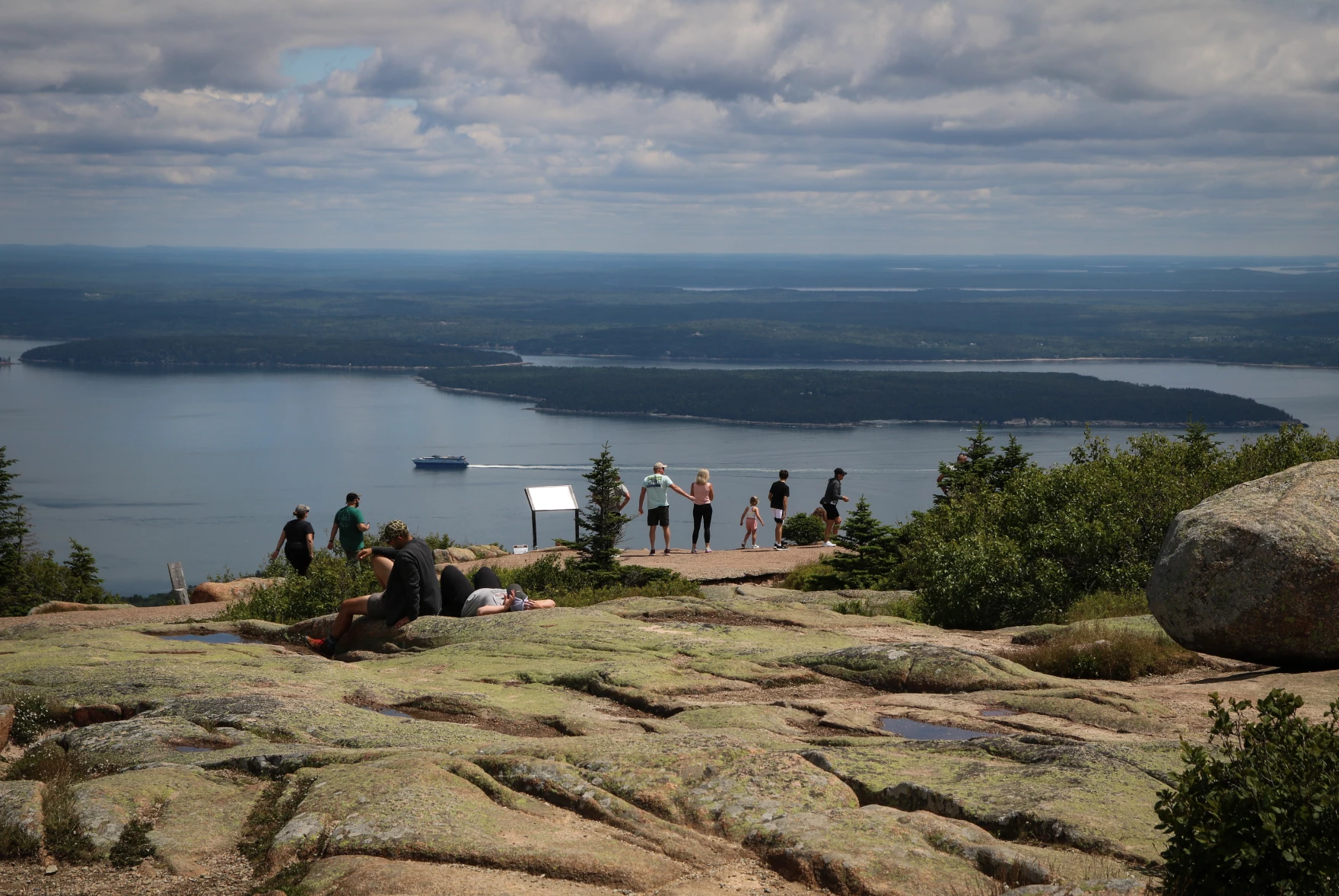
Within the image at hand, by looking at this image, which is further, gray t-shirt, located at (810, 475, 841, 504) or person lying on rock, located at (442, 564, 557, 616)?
gray t-shirt, located at (810, 475, 841, 504)

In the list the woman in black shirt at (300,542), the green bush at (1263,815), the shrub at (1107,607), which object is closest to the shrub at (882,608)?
the shrub at (1107,607)

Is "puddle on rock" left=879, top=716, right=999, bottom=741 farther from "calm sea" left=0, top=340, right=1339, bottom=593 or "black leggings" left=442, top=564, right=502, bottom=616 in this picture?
"calm sea" left=0, top=340, right=1339, bottom=593

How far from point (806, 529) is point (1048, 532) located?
12438mm

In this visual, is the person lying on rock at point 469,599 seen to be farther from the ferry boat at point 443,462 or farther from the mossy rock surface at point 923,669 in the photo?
the ferry boat at point 443,462

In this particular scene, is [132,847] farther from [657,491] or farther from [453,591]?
[657,491]

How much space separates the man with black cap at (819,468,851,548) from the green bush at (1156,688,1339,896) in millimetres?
19805

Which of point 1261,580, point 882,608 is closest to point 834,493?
point 882,608

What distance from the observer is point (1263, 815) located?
4371 mm

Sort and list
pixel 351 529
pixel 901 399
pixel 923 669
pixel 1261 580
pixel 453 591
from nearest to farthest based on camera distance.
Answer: pixel 923 669 → pixel 1261 580 → pixel 453 591 → pixel 351 529 → pixel 901 399

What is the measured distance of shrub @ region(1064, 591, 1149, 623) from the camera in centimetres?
1377

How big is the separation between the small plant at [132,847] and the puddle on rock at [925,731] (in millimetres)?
4416

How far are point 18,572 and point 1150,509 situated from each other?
27441 mm

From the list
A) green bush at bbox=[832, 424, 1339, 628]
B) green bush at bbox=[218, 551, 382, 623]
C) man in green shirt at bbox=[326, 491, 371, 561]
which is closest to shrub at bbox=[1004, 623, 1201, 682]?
green bush at bbox=[832, 424, 1339, 628]

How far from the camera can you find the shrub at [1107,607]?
45.2 feet
